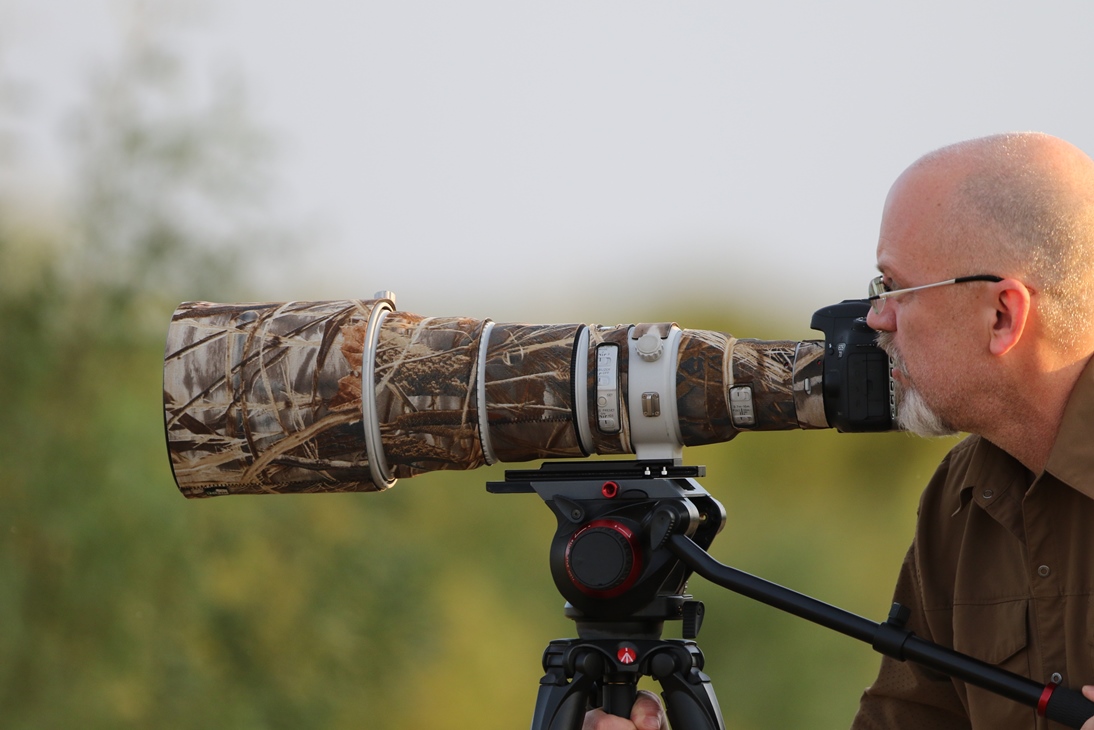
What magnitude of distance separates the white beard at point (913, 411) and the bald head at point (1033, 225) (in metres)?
0.21

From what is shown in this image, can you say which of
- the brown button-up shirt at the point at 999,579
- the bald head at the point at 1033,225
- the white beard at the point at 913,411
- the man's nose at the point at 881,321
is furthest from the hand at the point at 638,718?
the bald head at the point at 1033,225

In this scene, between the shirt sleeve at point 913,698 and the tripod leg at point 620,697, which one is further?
the shirt sleeve at point 913,698

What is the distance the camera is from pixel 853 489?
61.7ft

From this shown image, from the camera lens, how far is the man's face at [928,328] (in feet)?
7.50

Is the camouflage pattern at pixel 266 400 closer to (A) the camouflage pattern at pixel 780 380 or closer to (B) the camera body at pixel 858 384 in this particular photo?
(A) the camouflage pattern at pixel 780 380

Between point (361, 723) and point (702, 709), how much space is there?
9319 mm

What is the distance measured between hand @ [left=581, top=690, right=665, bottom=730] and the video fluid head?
45 centimetres

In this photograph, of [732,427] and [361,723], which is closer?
[732,427]

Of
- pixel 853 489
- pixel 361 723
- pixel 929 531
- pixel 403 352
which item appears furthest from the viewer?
pixel 853 489

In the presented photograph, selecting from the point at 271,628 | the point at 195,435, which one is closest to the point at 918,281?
the point at 195,435

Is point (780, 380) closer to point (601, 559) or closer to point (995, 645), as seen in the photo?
point (601, 559)

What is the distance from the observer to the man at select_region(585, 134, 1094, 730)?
2266 mm

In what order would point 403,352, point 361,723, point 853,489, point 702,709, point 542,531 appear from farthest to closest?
point 853,489, point 542,531, point 361,723, point 403,352, point 702,709

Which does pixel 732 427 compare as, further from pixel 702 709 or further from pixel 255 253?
pixel 255 253
